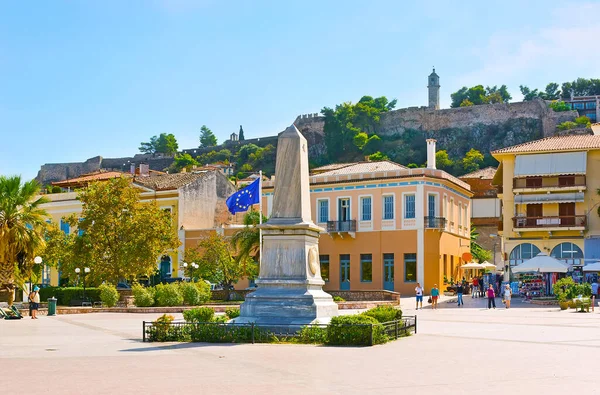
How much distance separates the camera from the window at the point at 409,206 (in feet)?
172

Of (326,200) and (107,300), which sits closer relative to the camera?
(107,300)

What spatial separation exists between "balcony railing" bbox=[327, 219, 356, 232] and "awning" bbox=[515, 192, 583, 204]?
10117mm

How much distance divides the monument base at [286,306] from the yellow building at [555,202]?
31963mm

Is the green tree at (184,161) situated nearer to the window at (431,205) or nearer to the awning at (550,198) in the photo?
the window at (431,205)

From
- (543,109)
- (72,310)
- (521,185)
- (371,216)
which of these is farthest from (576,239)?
(543,109)

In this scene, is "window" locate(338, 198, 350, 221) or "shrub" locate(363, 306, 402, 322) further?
→ "window" locate(338, 198, 350, 221)

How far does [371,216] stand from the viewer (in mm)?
53781

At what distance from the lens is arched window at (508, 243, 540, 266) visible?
50.7 m

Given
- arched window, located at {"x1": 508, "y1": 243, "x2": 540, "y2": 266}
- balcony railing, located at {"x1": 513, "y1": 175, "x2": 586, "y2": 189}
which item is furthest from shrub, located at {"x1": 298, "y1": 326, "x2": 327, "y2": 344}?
arched window, located at {"x1": 508, "y1": 243, "x2": 540, "y2": 266}

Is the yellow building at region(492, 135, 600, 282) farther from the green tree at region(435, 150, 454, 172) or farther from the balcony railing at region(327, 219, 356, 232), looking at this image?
the green tree at region(435, 150, 454, 172)

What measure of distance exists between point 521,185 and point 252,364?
38764 millimetres

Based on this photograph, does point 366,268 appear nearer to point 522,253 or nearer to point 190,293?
point 522,253

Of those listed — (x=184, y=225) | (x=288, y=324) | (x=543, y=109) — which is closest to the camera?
(x=288, y=324)

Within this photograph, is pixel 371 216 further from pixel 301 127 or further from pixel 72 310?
pixel 301 127
